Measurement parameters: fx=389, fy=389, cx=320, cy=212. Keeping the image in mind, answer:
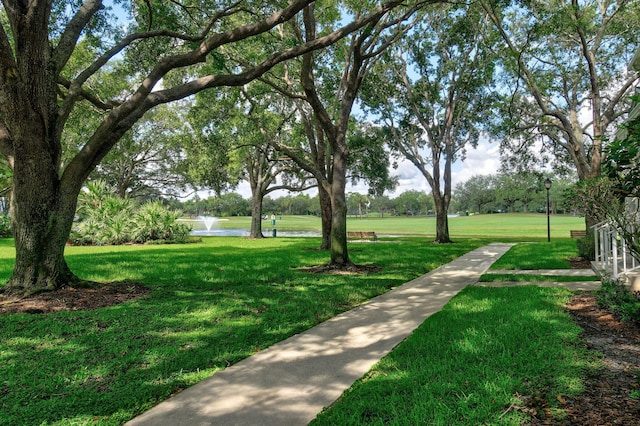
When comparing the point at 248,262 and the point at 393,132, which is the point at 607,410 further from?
the point at 393,132

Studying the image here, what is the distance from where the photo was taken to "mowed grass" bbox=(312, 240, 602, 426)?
2.96 metres

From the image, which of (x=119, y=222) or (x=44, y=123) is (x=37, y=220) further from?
(x=119, y=222)

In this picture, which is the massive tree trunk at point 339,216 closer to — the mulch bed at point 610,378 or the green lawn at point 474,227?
the mulch bed at point 610,378

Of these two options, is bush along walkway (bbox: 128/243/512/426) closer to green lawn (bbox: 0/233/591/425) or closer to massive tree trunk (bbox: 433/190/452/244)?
green lawn (bbox: 0/233/591/425)

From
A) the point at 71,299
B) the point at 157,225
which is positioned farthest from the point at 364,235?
the point at 71,299

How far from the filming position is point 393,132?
23.3 meters

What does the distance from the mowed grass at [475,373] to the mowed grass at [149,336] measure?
5.40 ft

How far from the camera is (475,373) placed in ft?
12.1

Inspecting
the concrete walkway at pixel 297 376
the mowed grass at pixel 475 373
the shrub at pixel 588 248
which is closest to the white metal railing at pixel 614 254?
the mowed grass at pixel 475 373

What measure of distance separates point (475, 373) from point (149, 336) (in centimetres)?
396

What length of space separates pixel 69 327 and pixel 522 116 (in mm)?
23560

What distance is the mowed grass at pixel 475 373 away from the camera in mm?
2955

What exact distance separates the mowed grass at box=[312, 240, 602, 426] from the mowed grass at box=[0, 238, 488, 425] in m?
1.65

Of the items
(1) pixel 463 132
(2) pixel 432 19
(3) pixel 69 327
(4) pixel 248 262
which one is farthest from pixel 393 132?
(3) pixel 69 327
